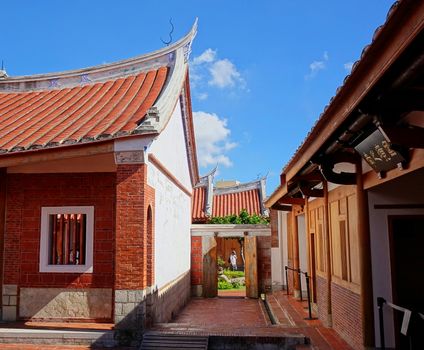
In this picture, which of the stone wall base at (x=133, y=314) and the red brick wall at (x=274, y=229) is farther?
the red brick wall at (x=274, y=229)

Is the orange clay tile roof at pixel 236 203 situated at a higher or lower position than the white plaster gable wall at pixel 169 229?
A: higher

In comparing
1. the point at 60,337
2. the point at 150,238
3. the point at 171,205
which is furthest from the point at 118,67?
the point at 60,337

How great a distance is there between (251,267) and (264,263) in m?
0.45

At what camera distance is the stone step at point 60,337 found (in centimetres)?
680

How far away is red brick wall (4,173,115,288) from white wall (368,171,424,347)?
178 inches

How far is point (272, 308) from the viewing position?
10.4 m

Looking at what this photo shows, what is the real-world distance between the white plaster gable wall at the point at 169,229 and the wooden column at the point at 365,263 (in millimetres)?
3325

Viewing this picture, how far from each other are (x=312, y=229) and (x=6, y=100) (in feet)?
24.2

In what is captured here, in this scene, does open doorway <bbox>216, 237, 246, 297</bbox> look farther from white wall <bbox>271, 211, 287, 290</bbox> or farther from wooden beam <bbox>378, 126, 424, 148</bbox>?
wooden beam <bbox>378, 126, 424, 148</bbox>

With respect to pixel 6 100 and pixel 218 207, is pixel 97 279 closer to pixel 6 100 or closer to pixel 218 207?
pixel 6 100

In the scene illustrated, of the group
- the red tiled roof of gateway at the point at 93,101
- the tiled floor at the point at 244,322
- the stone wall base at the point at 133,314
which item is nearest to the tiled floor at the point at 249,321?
the tiled floor at the point at 244,322

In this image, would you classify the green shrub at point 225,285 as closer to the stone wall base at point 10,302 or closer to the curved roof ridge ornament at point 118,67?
the curved roof ridge ornament at point 118,67

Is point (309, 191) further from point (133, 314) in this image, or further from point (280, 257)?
point (280, 257)

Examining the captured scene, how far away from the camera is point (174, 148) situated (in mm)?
10617
